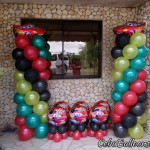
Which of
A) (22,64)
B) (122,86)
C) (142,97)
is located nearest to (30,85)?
(22,64)

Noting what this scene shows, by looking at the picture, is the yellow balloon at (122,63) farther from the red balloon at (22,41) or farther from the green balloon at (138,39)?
the red balloon at (22,41)

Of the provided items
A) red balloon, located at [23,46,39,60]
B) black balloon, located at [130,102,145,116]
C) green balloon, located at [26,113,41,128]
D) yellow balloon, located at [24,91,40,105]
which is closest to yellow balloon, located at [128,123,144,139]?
black balloon, located at [130,102,145,116]

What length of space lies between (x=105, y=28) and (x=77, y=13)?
71 centimetres

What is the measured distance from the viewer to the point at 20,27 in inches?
124

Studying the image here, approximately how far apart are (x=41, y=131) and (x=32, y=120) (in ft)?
0.97

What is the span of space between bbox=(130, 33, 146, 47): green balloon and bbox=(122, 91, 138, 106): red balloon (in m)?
0.87

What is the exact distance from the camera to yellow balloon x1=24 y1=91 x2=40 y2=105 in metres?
3.05

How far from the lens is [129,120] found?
9.80 feet

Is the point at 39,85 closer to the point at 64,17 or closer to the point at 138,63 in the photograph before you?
the point at 64,17

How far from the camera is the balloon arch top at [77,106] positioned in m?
3.02

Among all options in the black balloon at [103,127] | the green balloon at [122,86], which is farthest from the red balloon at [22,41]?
the black balloon at [103,127]

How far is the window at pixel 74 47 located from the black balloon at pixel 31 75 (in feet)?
2.84

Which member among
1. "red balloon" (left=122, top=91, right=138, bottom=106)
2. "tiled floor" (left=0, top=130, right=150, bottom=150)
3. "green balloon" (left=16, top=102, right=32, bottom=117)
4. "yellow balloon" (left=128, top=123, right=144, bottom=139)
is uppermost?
"red balloon" (left=122, top=91, right=138, bottom=106)

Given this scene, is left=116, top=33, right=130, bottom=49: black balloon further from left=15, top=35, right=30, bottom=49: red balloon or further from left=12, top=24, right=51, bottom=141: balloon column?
left=15, top=35, right=30, bottom=49: red balloon
